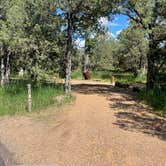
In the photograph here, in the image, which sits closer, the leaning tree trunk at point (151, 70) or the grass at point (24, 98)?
the grass at point (24, 98)

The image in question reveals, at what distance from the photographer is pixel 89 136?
1031cm

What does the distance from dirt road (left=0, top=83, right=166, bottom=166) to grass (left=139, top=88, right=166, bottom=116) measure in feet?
1.50

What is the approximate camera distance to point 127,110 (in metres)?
14.4

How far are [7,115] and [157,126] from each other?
567 cm

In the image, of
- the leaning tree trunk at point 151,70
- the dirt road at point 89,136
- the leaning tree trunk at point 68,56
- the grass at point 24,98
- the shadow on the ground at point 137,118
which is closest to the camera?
the dirt road at point 89,136

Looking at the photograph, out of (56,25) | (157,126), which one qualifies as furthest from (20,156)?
(56,25)

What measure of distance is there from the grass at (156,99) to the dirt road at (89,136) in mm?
458

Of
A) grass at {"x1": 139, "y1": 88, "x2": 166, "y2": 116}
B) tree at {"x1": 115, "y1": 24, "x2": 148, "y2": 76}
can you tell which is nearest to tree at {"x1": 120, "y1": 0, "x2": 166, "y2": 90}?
grass at {"x1": 139, "y1": 88, "x2": 166, "y2": 116}

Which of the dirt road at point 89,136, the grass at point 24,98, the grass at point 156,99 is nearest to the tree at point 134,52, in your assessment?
the grass at point 156,99

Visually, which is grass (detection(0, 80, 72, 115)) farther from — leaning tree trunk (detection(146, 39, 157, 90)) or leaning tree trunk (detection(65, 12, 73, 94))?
leaning tree trunk (detection(146, 39, 157, 90))

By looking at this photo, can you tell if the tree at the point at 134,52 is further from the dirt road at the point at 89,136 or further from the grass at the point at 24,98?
the dirt road at the point at 89,136

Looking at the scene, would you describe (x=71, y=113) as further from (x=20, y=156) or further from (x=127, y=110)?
(x=20, y=156)

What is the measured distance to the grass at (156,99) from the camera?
47.8 ft

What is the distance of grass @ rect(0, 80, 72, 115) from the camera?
48.5 feet
